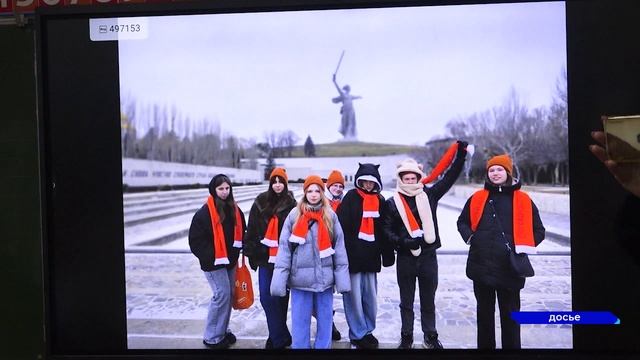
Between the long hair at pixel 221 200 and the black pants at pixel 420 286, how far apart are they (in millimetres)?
1032

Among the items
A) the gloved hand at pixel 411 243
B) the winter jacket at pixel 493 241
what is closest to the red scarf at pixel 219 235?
the gloved hand at pixel 411 243

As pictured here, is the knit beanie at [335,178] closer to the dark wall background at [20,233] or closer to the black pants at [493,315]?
the black pants at [493,315]

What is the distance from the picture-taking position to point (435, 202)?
2.30 metres

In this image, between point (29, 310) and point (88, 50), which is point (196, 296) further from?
point (88, 50)

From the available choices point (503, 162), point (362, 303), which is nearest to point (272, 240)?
point (362, 303)

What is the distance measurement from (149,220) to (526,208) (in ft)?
7.24

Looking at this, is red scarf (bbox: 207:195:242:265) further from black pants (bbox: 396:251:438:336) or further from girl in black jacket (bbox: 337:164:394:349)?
black pants (bbox: 396:251:438:336)

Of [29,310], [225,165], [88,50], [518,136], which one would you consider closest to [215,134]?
[225,165]

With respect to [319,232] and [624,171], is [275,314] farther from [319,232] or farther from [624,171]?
[624,171]

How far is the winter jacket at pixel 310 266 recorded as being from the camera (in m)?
2.29

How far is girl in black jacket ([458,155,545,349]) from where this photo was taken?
7.39 ft

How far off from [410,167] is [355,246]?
0.56 m

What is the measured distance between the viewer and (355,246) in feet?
7.56

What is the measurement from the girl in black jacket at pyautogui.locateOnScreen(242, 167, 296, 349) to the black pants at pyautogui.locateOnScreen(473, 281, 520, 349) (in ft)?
3.66
